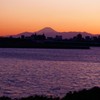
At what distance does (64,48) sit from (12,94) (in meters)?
138

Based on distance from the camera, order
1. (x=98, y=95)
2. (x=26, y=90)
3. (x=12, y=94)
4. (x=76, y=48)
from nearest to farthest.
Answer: (x=98, y=95)
(x=12, y=94)
(x=26, y=90)
(x=76, y=48)

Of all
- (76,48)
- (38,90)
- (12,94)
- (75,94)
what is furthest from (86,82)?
(76,48)

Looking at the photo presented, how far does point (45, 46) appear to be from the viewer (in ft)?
520

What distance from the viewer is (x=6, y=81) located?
25094 mm

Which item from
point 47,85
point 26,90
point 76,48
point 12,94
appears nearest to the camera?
point 12,94

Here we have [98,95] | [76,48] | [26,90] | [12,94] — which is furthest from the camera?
[76,48]

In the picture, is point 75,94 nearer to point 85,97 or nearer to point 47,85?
point 85,97

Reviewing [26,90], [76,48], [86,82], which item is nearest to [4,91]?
[26,90]

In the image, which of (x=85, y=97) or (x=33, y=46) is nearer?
(x=85, y=97)

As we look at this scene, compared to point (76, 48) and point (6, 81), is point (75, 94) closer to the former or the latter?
point (6, 81)

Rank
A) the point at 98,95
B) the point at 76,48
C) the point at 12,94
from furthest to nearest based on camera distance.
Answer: the point at 76,48 → the point at 12,94 → the point at 98,95

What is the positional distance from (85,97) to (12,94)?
6.75 m

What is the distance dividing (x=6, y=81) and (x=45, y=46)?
133 meters

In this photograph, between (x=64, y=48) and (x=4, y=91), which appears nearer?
(x=4, y=91)
